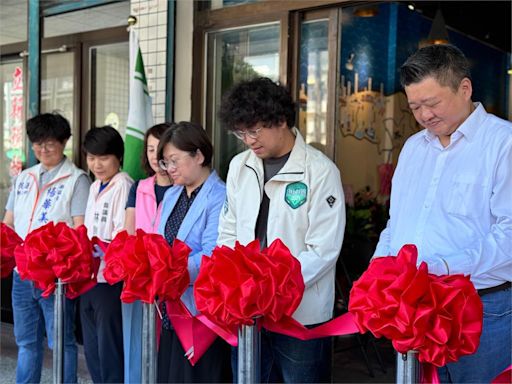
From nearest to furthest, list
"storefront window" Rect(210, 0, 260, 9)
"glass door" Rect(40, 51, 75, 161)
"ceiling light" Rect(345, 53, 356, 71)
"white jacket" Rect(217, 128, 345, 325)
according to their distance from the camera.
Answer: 1. "white jacket" Rect(217, 128, 345, 325)
2. "storefront window" Rect(210, 0, 260, 9)
3. "glass door" Rect(40, 51, 75, 161)
4. "ceiling light" Rect(345, 53, 356, 71)

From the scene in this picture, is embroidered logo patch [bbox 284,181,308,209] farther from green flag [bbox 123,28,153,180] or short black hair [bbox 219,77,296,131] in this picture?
green flag [bbox 123,28,153,180]

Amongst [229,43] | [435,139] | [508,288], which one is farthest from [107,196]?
[508,288]

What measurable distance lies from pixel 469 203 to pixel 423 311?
440mm

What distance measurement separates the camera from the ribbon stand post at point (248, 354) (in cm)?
191

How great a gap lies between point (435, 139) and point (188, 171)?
44.0 inches

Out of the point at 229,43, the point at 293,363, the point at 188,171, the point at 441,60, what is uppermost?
the point at 229,43

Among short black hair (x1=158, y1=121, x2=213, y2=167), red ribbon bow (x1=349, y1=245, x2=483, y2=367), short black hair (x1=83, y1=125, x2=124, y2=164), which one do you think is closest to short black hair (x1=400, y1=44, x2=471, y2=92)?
red ribbon bow (x1=349, y1=245, x2=483, y2=367)

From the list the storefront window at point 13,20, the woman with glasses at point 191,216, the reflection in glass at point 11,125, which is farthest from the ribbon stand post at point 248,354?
the storefront window at point 13,20

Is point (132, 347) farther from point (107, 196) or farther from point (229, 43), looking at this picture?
point (229, 43)

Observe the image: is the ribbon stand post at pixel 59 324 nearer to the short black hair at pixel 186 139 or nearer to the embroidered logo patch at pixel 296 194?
the short black hair at pixel 186 139

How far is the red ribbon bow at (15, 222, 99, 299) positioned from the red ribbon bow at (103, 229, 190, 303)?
1.45ft

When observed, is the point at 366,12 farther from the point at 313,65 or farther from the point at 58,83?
the point at 58,83

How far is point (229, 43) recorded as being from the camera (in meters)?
4.02

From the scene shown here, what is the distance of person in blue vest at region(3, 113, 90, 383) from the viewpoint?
3.42m
